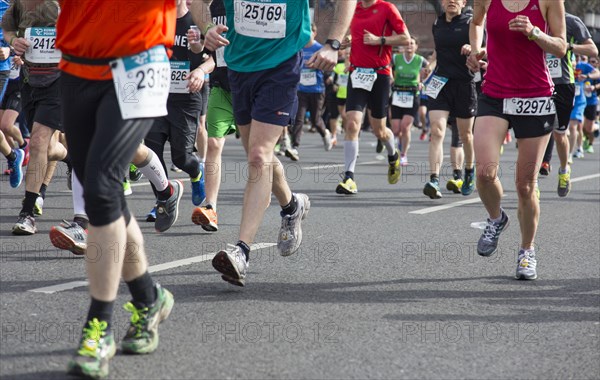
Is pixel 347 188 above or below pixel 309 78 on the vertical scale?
above

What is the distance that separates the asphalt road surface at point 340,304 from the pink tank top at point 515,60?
1141mm

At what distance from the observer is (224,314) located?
15.3 feet

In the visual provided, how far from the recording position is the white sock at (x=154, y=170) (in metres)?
6.66

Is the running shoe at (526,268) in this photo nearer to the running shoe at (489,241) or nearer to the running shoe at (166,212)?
the running shoe at (489,241)

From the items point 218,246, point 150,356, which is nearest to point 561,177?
point 218,246

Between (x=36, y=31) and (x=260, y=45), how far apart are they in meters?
2.30

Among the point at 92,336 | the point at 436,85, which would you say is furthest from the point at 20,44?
the point at 436,85

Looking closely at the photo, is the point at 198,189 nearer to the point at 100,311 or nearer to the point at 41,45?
the point at 41,45

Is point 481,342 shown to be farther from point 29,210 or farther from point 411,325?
point 29,210

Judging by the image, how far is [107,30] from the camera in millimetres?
3752

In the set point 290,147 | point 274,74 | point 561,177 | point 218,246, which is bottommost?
point 290,147

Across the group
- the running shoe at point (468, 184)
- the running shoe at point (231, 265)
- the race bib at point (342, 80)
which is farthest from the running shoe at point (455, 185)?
the race bib at point (342, 80)

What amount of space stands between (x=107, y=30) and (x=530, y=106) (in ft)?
9.89

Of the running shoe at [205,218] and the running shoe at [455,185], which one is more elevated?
the running shoe at [205,218]
